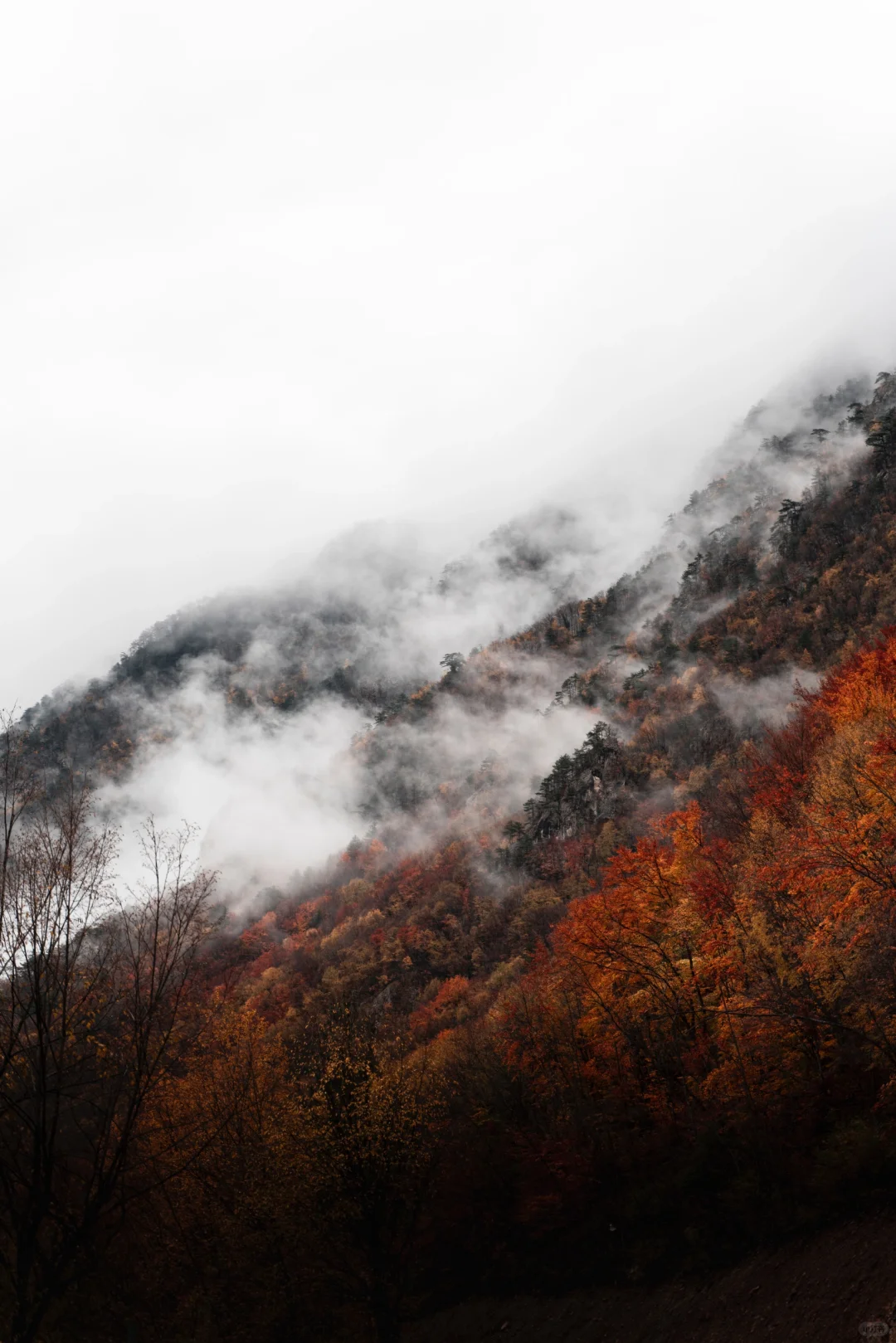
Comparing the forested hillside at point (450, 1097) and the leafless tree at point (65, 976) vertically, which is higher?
the leafless tree at point (65, 976)

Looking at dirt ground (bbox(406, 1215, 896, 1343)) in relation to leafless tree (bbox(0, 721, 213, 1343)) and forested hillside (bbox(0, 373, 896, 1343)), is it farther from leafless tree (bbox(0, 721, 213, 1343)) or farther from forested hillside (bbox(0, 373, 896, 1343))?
leafless tree (bbox(0, 721, 213, 1343))

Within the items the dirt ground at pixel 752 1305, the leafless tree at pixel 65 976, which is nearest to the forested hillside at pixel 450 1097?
the leafless tree at pixel 65 976

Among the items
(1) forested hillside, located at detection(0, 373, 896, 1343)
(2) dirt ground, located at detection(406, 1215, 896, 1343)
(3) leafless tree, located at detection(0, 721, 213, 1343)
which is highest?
(3) leafless tree, located at detection(0, 721, 213, 1343)

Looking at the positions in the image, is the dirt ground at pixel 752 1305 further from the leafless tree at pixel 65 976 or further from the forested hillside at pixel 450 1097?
the leafless tree at pixel 65 976

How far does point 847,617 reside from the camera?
363 feet

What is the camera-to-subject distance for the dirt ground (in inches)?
647

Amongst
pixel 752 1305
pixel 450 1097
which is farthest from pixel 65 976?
pixel 450 1097

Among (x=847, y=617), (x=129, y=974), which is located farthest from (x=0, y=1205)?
(x=847, y=617)

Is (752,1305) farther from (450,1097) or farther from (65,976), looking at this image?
(450,1097)

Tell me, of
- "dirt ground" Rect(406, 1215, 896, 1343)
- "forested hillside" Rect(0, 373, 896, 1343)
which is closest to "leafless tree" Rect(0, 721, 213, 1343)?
"forested hillside" Rect(0, 373, 896, 1343)

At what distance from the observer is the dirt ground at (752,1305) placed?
16.4 meters

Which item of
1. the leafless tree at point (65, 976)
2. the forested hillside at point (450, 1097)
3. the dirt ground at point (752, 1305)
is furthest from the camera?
the dirt ground at point (752, 1305)

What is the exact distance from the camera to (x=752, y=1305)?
64.5 feet

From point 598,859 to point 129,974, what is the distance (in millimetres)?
101902
